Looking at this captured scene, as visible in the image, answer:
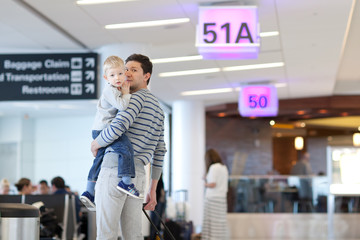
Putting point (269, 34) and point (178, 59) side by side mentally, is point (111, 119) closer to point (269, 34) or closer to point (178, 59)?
point (269, 34)

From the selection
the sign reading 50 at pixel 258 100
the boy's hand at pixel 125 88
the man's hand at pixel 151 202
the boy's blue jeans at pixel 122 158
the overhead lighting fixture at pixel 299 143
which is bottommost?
the man's hand at pixel 151 202

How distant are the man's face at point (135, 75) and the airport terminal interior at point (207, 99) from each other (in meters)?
1.14

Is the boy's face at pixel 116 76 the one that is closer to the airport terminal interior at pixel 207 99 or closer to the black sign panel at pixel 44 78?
the airport terminal interior at pixel 207 99

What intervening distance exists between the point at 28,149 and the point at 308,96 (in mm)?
7266

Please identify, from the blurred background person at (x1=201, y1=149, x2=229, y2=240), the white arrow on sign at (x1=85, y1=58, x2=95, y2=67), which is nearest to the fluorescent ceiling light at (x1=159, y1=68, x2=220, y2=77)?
the blurred background person at (x1=201, y1=149, x2=229, y2=240)

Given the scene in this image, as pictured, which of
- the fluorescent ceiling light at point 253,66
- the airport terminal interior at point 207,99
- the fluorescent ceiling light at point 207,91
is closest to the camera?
the airport terminal interior at point 207,99

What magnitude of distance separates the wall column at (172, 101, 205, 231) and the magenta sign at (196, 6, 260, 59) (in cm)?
813

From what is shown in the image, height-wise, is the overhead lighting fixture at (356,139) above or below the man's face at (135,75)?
above

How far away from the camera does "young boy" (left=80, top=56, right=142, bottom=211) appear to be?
3330mm

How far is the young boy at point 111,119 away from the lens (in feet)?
10.9

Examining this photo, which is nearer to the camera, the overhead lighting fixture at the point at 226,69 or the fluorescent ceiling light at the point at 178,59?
the fluorescent ceiling light at the point at 178,59

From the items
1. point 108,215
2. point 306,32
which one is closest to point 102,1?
point 306,32

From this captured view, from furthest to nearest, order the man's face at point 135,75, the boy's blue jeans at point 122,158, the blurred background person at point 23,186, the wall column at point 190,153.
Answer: the wall column at point 190,153 < the blurred background person at point 23,186 < the man's face at point 135,75 < the boy's blue jeans at point 122,158

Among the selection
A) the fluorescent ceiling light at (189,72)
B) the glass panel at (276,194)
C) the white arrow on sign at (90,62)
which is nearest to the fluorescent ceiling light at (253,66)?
the fluorescent ceiling light at (189,72)
